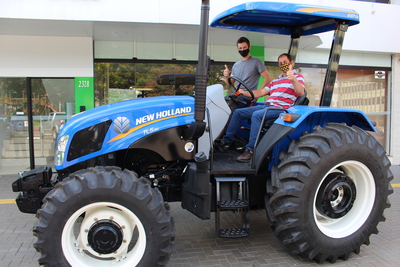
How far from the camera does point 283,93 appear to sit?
3.79 meters

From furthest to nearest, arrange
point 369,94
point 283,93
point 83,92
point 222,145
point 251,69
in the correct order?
point 369,94 → point 83,92 → point 251,69 → point 222,145 → point 283,93

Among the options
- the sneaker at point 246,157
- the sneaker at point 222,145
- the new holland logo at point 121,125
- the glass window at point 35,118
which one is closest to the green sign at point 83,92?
the glass window at point 35,118

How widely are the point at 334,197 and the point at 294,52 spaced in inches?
80.5

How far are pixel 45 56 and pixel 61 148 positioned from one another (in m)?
5.59

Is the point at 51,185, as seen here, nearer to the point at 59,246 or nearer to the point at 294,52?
the point at 59,246

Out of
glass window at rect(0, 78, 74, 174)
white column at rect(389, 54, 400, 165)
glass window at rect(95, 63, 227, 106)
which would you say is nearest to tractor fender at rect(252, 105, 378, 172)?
glass window at rect(95, 63, 227, 106)

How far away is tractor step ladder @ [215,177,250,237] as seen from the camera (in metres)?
3.02

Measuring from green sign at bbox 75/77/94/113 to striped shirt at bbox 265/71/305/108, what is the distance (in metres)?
5.40

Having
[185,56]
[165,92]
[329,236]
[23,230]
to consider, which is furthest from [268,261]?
[185,56]

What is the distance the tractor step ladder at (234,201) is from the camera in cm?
302

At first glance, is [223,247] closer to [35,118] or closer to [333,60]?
[333,60]

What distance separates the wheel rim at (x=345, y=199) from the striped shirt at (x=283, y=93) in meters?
0.96

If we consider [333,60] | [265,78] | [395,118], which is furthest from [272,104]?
[395,118]

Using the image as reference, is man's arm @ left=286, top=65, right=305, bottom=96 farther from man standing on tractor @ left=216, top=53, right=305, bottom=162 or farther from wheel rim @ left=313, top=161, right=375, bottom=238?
wheel rim @ left=313, top=161, right=375, bottom=238
